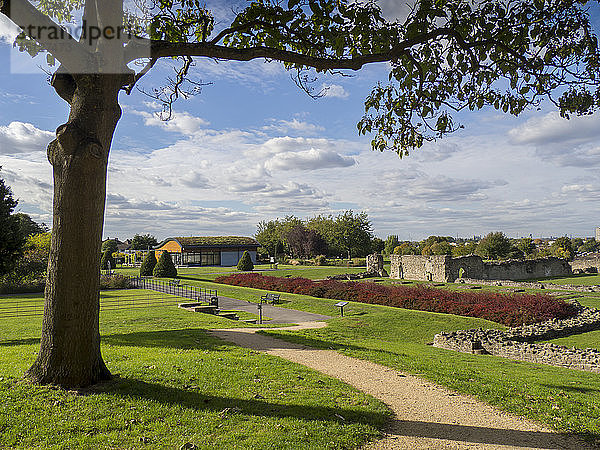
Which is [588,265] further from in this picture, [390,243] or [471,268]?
[390,243]

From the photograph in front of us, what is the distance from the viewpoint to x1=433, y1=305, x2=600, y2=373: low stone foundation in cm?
1116

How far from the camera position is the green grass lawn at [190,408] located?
4727 millimetres

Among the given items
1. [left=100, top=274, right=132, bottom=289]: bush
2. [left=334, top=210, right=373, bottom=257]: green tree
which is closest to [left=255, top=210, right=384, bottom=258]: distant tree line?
[left=334, top=210, right=373, bottom=257]: green tree

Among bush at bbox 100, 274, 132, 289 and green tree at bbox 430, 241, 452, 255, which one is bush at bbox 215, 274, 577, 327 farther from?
green tree at bbox 430, 241, 452, 255

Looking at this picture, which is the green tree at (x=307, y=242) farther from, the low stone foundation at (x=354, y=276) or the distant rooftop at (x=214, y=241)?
the low stone foundation at (x=354, y=276)

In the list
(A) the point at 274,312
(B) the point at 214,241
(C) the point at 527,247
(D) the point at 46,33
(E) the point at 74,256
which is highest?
(D) the point at 46,33

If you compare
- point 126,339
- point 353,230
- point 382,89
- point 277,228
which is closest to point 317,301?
point 126,339

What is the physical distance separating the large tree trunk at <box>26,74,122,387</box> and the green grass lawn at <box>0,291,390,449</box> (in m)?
0.35

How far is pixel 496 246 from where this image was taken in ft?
183

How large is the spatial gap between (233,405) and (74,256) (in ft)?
9.69

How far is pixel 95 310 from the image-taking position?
6012 millimetres

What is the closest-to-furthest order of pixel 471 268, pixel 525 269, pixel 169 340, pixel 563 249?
pixel 169 340
pixel 471 268
pixel 525 269
pixel 563 249

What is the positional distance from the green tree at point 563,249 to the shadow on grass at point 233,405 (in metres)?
66.0

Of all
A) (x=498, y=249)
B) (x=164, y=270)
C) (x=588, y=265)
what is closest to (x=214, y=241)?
(x=164, y=270)
